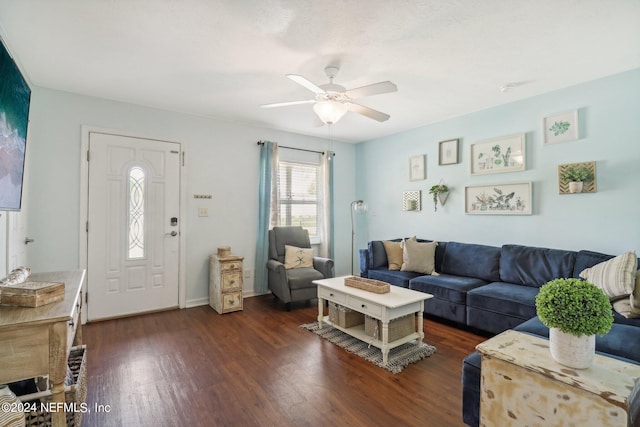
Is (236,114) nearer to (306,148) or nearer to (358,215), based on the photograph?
(306,148)

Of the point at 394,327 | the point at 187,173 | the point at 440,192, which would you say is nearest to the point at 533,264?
the point at 440,192

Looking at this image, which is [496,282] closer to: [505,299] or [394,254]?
[505,299]

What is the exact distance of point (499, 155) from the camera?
3602 mm

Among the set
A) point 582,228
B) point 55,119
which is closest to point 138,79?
point 55,119

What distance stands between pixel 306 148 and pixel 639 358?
13.9 feet

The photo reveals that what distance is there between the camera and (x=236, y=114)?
393 cm

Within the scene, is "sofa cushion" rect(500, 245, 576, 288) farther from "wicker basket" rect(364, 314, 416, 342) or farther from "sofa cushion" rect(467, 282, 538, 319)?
"wicker basket" rect(364, 314, 416, 342)

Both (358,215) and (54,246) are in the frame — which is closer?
(54,246)

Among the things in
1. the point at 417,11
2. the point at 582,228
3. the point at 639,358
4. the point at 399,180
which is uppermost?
the point at 417,11

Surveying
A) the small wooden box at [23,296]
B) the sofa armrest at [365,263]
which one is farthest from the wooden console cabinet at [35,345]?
the sofa armrest at [365,263]

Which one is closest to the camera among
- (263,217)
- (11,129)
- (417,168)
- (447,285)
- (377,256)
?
(11,129)

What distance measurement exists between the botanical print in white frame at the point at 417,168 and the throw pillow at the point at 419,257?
3.53 feet

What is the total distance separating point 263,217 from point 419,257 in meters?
2.20

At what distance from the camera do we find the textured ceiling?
190 cm
